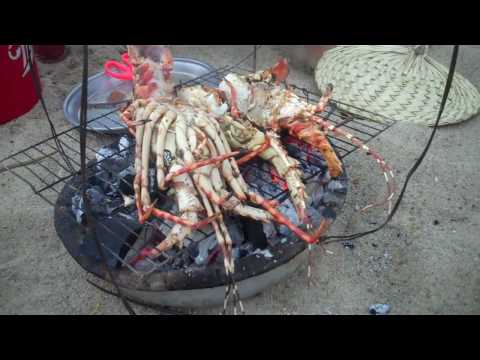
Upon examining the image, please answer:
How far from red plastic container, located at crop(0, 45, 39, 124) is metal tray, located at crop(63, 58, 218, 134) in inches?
18.3

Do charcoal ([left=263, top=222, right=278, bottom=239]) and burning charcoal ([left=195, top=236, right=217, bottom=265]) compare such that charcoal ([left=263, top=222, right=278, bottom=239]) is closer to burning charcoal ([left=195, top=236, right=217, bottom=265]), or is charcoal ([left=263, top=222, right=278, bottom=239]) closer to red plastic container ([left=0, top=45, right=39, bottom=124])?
burning charcoal ([left=195, top=236, right=217, bottom=265])

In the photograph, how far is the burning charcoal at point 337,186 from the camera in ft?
8.76

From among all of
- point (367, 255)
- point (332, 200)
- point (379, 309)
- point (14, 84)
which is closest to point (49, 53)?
point (14, 84)

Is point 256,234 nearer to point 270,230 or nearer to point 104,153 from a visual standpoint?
point 270,230

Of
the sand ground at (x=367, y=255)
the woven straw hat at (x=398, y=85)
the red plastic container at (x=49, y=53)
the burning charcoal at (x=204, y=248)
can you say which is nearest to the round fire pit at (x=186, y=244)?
the burning charcoal at (x=204, y=248)

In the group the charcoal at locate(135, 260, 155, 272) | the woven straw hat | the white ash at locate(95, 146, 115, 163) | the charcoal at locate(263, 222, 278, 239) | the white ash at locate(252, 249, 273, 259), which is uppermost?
the woven straw hat

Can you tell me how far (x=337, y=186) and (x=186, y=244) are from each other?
3.65ft

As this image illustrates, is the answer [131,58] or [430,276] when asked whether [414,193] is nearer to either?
[430,276]

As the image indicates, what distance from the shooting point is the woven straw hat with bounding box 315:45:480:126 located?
4.13 m

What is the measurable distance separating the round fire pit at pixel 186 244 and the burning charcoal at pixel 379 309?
1.75 feet

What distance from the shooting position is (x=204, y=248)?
232 cm

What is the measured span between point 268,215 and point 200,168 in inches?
18.3

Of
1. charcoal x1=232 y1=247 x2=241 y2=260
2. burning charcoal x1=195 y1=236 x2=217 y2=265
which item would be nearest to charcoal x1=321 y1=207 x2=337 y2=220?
charcoal x1=232 y1=247 x2=241 y2=260
